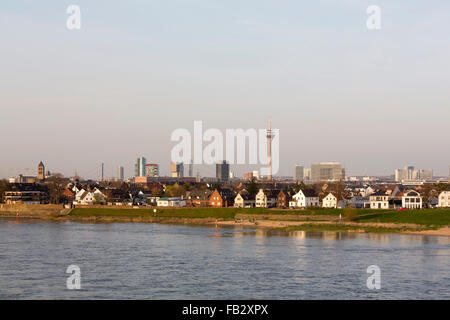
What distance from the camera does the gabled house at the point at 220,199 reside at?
104 m

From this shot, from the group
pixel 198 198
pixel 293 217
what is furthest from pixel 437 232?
pixel 198 198

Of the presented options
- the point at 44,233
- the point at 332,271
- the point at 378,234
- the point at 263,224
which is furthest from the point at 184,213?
the point at 332,271

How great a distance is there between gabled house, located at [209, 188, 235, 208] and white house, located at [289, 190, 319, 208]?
1135cm

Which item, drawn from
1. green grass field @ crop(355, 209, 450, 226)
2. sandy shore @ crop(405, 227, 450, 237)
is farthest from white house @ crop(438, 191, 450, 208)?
sandy shore @ crop(405, 227, 450, 237)

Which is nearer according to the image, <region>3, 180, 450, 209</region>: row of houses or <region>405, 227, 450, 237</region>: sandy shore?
<region>405, 227, 450, 237</region>: sandy shore

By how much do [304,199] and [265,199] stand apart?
7392mm

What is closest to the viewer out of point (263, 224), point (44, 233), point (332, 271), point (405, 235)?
point (332, 271)

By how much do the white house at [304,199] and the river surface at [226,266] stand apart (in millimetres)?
34130

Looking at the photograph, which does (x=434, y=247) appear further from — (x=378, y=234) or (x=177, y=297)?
(x=177, y=297)

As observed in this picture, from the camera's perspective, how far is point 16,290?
3225 cm

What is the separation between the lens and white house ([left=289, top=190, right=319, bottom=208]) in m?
97.6

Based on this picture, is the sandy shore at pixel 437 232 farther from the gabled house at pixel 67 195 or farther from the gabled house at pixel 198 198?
the gabled house at pixel 67 195

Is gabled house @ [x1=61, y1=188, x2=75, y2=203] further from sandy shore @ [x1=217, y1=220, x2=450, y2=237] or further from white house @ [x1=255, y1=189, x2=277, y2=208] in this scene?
sandy shore @ [x1=217, y1=220, x2=450, y2=237]
